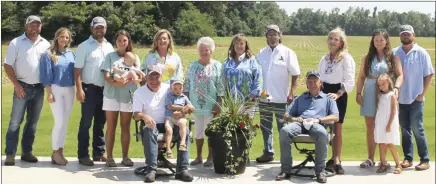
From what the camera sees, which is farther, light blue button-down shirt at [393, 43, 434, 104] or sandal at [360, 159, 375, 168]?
sandal at [360, 159, 375, 168]

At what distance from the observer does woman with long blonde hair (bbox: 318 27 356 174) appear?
6.05 meters

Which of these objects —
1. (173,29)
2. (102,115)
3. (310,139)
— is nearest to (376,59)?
(310,139)

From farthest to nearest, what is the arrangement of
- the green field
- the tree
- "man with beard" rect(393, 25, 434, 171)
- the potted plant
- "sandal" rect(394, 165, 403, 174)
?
the tree, the green field, "man with beard" rect(393, 25, 434, 171), "sandal" rect(394, 165, 403, 174), the potted plant

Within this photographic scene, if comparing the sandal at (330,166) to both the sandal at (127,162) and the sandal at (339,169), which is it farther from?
the sandal at (127,162)

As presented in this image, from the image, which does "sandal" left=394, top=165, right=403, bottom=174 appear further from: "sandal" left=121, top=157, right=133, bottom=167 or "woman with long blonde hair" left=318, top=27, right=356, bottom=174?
"sandal" left=121, top=157, right=133, bottom=167

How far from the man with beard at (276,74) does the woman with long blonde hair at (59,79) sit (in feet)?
7.06

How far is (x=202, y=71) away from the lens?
609cm

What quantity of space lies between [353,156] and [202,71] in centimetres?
305

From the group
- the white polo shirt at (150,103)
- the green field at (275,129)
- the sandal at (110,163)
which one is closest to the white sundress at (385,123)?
the green field at (275,129)

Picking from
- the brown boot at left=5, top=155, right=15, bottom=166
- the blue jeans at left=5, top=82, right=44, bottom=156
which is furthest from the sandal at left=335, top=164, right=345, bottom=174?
the brown boot at left=5, top=155, right=15, bottom=166

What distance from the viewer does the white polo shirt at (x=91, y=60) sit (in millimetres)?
6078

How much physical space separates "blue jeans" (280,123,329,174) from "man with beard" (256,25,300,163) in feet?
1.86

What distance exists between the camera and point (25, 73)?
20.1 ft

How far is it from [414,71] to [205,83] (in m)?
2.34
